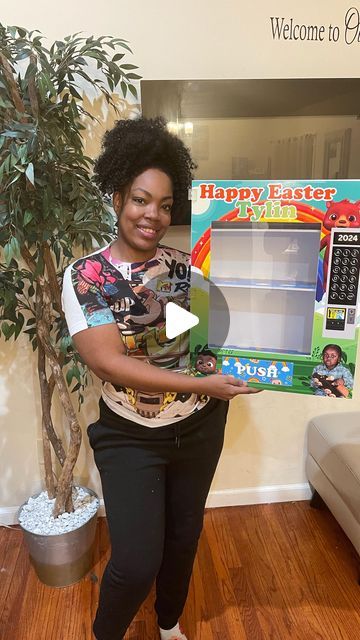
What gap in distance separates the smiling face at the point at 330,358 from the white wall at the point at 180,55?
77 cm

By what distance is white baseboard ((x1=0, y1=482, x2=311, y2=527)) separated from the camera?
2.00 metres

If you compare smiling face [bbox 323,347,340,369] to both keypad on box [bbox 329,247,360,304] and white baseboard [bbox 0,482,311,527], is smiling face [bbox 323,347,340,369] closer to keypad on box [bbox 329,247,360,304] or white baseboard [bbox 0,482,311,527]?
keypad on box [bbox 329,247,360,304]

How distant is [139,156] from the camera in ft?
3.42

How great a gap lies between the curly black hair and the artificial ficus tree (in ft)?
0.61

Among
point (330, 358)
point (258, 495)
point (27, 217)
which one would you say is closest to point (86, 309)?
point (27, 217)

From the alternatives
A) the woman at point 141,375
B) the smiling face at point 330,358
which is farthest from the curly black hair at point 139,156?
the smiling face at point 330,358

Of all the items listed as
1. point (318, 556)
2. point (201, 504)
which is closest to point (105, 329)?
point (201, 504)

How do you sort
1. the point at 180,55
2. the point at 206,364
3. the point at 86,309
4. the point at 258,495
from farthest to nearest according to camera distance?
the point at 258,495, the point at 180,55, the point at 206,364, the point at 86,309

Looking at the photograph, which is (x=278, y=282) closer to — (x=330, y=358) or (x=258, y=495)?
(x=330, y=358)

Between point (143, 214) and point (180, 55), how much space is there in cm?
82

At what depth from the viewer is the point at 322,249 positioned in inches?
40.1

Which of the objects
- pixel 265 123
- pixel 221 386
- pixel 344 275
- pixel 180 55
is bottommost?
pixel 221 386

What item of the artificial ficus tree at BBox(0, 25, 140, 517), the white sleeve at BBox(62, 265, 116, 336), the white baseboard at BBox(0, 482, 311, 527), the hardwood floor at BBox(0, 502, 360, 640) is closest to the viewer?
the white sleeve at BBox(62, 265, 116, 336)
